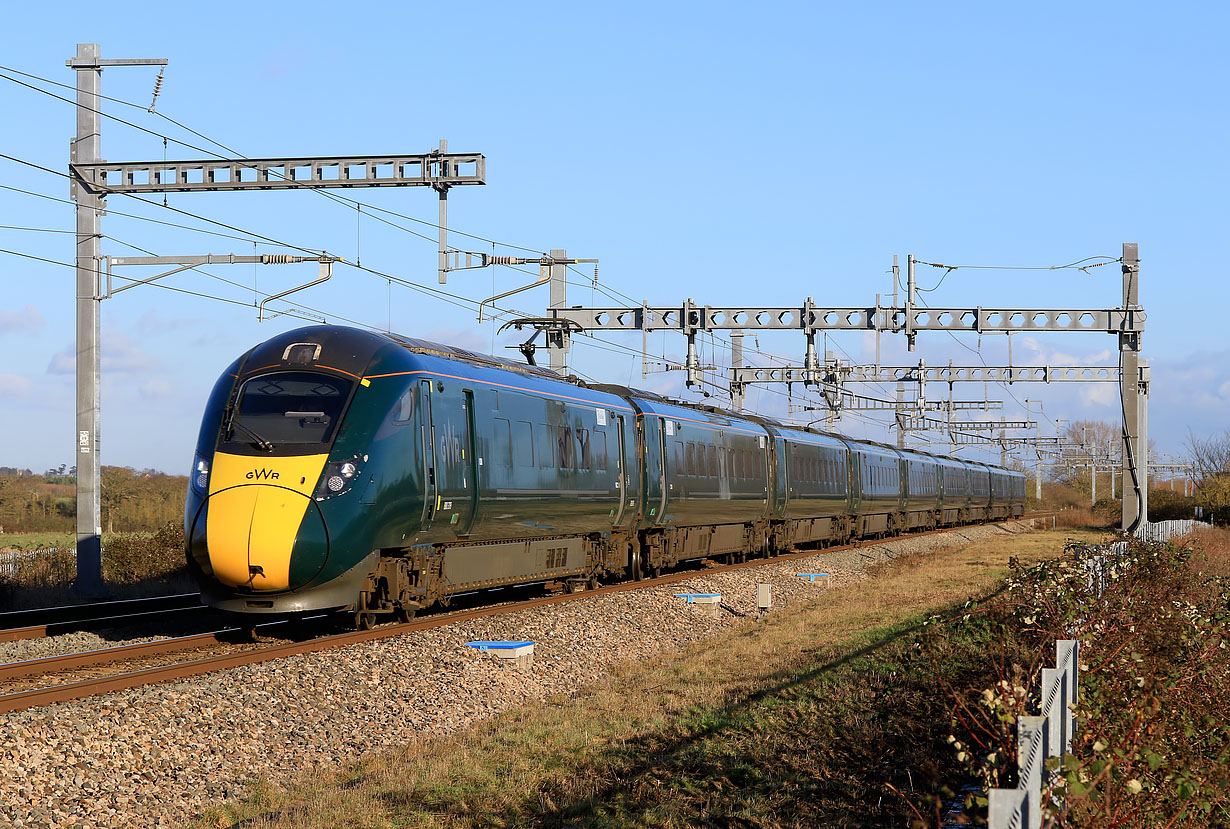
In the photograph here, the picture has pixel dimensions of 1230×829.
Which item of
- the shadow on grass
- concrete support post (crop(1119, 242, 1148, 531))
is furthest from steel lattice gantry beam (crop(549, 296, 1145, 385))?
the shadow on grass

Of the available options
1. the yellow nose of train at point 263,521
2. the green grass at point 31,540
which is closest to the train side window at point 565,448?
the yellow nose of train at point 263,521

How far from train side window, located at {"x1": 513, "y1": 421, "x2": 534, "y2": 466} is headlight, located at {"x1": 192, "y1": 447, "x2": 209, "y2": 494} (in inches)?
198

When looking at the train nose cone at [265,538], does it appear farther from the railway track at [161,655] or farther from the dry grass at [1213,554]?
the dry grass at [1213,554]

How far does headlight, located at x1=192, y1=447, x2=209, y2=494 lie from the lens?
14.2 metres

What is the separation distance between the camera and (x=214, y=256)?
2231 cm

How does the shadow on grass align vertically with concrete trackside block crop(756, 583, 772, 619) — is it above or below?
above

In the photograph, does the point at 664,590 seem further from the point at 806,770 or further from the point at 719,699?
the point at 806,770

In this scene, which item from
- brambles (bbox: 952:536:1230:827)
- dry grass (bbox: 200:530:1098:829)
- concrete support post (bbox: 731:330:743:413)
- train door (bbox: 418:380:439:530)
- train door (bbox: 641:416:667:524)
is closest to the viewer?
brambles (bbox: 952:536:1230:827)

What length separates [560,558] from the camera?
67.6 ft

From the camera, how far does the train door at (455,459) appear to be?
52.1 ft

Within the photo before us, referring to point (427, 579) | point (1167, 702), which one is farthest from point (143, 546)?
point (1167, 702)

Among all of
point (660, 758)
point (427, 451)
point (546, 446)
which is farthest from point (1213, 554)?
point (660, 758)

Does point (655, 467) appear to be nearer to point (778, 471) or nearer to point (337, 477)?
point (778, 471)

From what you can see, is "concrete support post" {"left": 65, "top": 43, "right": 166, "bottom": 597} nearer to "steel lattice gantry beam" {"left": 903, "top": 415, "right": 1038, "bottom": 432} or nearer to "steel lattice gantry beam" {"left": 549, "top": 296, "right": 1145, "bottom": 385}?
"steel lattice gantry beam" {"left": 549, "top": 296, "right": 1145, "bottom": 385}
